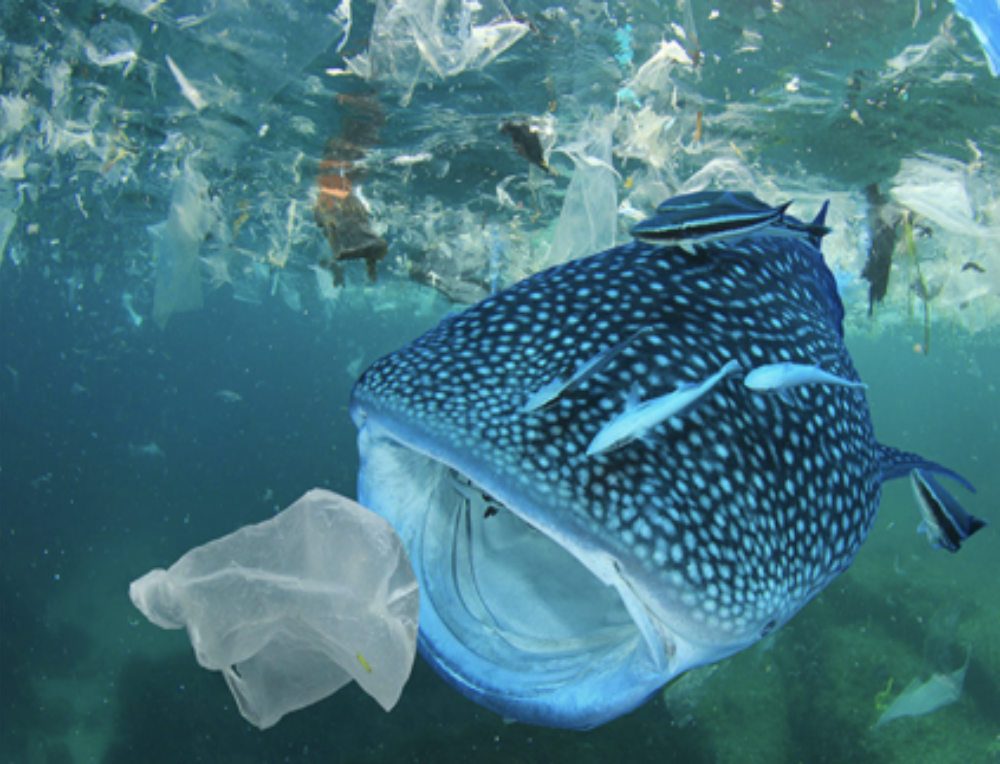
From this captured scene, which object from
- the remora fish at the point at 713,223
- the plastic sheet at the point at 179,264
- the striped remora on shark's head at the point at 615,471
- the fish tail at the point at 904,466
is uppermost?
the remora fish at the point at 713,223

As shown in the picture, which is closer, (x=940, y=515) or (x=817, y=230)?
(x=817, y=230)

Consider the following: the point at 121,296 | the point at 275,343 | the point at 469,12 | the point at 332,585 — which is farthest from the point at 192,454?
the point at 275,343

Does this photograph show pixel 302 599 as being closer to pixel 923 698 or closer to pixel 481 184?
pixel 923 698

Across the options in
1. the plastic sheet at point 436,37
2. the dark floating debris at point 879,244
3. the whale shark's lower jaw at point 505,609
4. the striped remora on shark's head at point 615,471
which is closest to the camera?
the striped remora on shark's head at point 615,471

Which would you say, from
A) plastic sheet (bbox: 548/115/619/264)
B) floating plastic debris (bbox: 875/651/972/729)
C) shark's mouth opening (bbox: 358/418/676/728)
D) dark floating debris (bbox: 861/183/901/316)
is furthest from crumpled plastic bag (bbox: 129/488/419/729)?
floating plastic debris (bbox: 875/651/972/729)

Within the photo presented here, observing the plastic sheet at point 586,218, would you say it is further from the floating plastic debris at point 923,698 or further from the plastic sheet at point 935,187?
the floating plastic debris at point 923,698

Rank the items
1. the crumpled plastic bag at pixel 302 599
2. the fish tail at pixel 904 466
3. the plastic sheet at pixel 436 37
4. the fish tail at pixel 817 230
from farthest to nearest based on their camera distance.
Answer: the plastic sheet at pixel 436 37 < the fish tail at pixel 904 466 < the fish tail at pixel 817 230 < the crumpled plastic bag at pixel 302 599

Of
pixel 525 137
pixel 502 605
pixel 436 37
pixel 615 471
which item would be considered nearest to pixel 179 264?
pixel 436 37

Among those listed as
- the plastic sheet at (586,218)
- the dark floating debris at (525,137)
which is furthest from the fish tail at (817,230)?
the dark floating debris at (525,137)

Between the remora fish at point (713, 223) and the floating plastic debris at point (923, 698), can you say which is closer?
the remora fish at point (713, 223)

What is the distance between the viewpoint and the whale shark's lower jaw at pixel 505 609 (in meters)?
1.85

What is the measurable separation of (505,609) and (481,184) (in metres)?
15.5

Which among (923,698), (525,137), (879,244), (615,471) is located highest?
(615,471)

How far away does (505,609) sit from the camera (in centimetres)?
229
